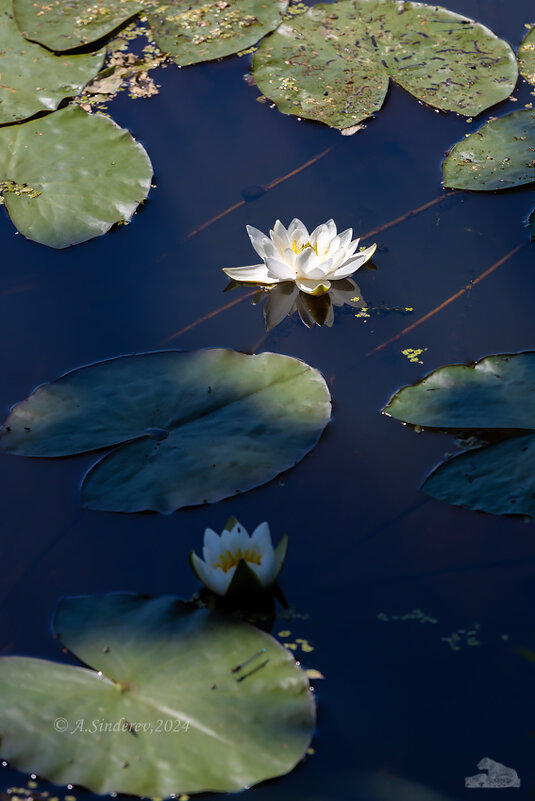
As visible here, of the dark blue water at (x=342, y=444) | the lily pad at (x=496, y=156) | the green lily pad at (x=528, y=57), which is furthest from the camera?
the green lily pad at (x=528, y=57)

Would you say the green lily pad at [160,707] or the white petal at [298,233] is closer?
the green lily pad at [160,707]

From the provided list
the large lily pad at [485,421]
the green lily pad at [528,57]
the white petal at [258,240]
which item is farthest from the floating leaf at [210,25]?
the large lily pad at [485,421]

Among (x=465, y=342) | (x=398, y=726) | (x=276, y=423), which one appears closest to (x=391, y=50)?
(x=465, y=342)

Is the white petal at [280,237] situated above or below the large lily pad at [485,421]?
above

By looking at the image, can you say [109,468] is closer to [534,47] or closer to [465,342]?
[465,342]

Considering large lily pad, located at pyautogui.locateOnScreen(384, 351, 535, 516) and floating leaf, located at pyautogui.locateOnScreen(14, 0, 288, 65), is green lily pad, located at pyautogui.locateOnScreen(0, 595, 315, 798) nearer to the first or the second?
large lily pad, located at pyautogui.locateOnScreen(384, 351, 535, 516)

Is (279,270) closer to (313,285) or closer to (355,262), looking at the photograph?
(313,285)

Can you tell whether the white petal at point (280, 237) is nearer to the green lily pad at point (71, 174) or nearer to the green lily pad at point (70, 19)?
the green lily pad at point (71, 174)
